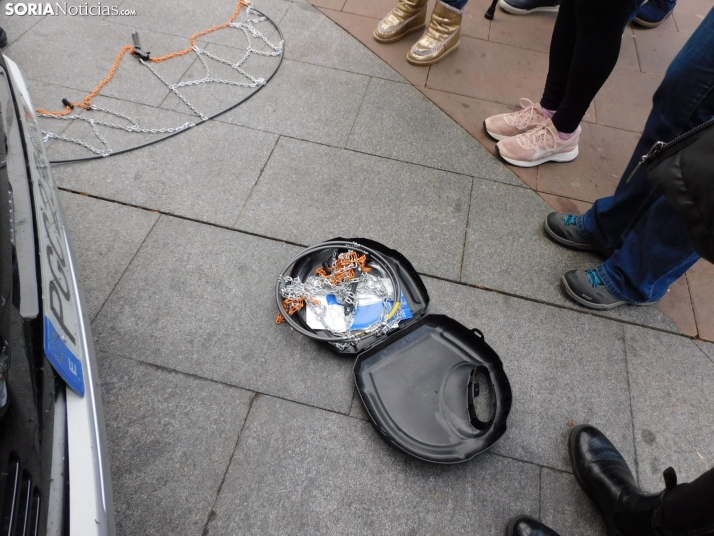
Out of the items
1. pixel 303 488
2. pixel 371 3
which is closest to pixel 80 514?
pixel 303 488

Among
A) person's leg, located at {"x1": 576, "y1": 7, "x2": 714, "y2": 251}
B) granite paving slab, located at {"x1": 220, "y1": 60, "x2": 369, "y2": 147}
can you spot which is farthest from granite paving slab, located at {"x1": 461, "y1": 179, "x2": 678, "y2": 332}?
granite paving slab, located at {"x1": 220, "y1": 60, "x2": 369, "y2": 147}

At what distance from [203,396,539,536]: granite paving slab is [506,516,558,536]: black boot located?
0.05m

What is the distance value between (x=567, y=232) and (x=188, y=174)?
1.99m

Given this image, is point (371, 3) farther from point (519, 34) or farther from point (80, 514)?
point (80, 514)

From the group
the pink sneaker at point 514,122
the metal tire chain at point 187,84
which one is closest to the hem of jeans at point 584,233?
the pink sneaker at point 514,122

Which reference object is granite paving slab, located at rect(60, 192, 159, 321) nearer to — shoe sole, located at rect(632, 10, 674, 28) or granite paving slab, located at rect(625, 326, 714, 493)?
granite paving slab, located at rect(625, 326, 714, 493)

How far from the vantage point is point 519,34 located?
139 inches

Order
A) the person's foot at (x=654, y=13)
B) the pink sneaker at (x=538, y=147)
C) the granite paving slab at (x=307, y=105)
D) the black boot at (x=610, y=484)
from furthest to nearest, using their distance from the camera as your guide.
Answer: the person's foot at (x=654, y=13) → the granite paving slab at (x=307, y=105) → the pink sneaker at (x=538, y=147) → the black boot at (x=610, y=484)

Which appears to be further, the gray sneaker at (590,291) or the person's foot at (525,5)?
the person's foot at (525,5)

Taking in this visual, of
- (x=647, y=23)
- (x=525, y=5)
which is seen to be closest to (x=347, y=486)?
(x=525, y=5)

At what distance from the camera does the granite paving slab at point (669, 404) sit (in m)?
1.65

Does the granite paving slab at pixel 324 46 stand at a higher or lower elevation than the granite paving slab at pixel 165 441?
higher

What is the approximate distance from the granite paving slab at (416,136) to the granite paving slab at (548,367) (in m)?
0.87

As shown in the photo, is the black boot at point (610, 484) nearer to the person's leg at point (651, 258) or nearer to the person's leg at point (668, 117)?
the person's leg at point (651, 258)
